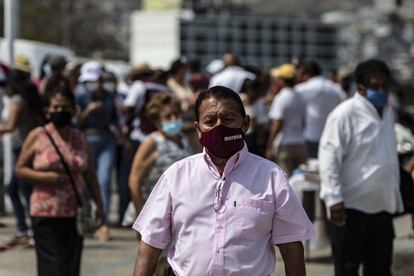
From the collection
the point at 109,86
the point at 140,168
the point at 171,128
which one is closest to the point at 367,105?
the point at 171,128

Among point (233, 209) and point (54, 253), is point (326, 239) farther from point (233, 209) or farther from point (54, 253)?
point (233, 209)

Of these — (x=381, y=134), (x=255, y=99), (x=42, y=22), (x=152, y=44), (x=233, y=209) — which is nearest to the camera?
(x=233, y=209)

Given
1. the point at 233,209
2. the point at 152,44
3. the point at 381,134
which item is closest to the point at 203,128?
the point at 233,209

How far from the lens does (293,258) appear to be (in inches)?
178

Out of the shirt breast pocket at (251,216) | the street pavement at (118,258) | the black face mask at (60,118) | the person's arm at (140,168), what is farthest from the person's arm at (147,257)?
the street pavement at (118,258)

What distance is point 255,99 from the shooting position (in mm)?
11797

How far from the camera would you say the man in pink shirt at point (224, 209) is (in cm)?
442

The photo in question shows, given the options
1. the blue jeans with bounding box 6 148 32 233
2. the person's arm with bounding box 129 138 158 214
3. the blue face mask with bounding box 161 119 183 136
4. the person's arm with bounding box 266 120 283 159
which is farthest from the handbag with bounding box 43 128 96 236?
the person's arm with bounding box 266 120 283 159

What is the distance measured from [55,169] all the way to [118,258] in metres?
2.66

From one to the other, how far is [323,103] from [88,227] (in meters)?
5.68

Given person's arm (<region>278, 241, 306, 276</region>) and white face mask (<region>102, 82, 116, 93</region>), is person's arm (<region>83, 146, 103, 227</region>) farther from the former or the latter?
white face mask (<region>102, 82, 116, 93</region>)

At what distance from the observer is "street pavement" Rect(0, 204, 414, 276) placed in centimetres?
910

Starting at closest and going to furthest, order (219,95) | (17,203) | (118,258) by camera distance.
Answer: (219,95) < (118,258) < (17,203)

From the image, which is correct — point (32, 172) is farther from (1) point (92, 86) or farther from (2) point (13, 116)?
(1) point (92, 86)
